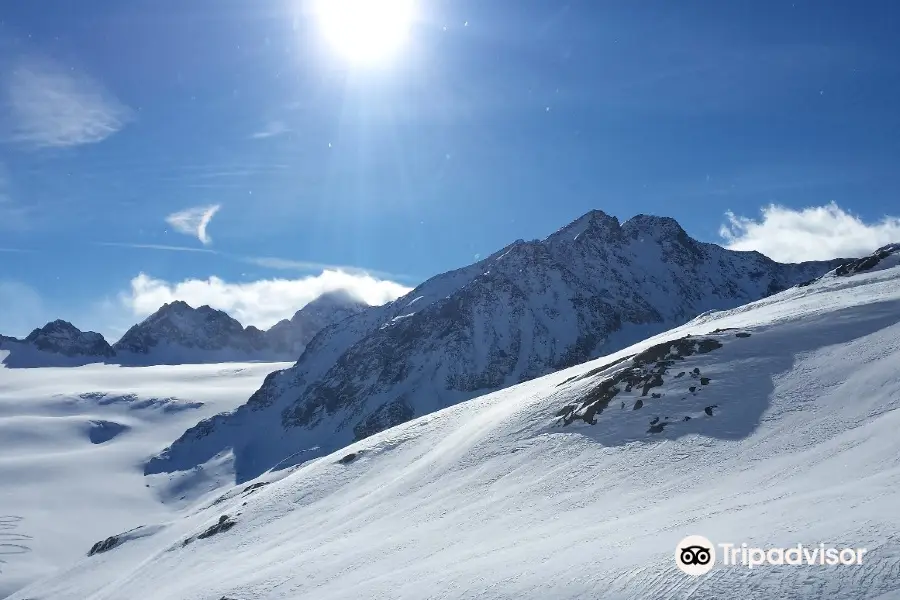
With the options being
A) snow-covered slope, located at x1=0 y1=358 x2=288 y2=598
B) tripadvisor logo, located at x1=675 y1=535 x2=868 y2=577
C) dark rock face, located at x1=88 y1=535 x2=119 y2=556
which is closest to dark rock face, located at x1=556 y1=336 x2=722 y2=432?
tripadvisor logo, located at x1=675 y1=535 x2=868 y2=577

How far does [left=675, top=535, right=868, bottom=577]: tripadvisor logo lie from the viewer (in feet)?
50.4

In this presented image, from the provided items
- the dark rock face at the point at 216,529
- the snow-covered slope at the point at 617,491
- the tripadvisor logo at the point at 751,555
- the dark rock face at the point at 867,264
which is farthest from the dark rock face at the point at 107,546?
the dark rock face at the point at 867,264

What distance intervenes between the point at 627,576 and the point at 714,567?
8.08 feet

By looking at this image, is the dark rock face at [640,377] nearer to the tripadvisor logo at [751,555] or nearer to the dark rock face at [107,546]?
the tripadvisor logo at [751,555]

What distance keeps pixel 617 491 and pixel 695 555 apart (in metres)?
11.7

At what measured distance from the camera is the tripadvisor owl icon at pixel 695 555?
1705 cm

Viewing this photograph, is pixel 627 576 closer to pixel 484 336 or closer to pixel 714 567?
pixel 714 567

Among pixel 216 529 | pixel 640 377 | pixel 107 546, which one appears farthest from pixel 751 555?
pixel 107 546

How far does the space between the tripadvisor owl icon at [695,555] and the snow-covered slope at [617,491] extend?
303mm

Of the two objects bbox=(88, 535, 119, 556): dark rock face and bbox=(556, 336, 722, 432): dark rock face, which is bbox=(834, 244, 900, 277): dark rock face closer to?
bbox=(556, 336, 722, 432): dark rock face

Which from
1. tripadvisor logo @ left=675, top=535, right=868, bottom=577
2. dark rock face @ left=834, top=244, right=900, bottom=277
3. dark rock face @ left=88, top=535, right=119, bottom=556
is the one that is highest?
dark rock face @ left=834, top=244, right=900, bottom=277

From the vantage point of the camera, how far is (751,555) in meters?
→ 16.9

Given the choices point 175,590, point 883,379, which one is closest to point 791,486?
point 883,379

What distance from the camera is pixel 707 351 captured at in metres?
43.4
